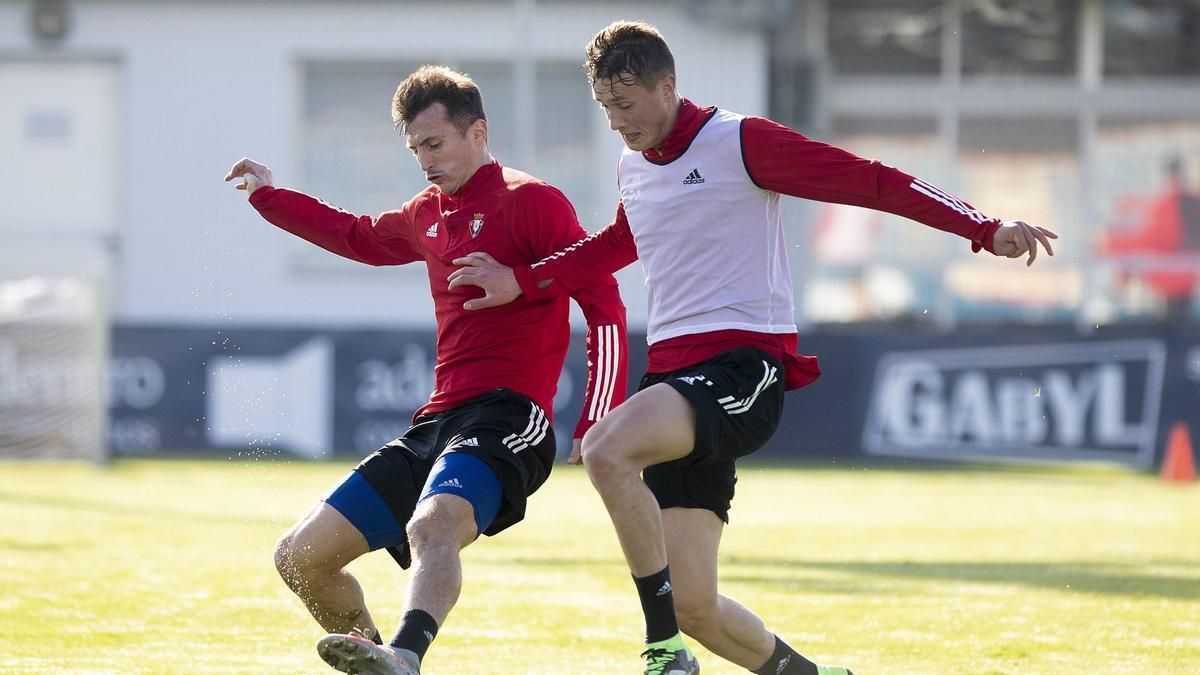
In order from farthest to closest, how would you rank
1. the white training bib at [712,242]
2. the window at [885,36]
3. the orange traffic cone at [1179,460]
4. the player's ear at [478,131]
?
1. the window at [885,36]
2. the orange traffic cone at [1179,460]
3. the player's ear at [478,131]
4. the white training bib at [712,242]

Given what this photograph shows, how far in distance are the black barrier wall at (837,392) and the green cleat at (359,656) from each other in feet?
37.1

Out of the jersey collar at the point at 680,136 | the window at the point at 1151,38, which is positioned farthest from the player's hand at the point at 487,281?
the window at the point at 1151,38

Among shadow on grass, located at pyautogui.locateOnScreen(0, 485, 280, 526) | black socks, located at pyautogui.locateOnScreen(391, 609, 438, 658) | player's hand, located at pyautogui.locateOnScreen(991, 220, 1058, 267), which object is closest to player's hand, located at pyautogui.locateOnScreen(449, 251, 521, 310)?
black socks, located at pyautogui.locateOnScreen(391, 609, 438, 658)

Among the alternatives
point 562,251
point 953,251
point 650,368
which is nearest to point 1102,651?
point 650,368

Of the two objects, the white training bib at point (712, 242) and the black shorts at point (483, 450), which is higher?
the white training bib at point (712, 242)

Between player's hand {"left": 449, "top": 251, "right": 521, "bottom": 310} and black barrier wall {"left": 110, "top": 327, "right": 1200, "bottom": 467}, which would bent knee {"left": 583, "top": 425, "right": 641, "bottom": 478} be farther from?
black barrier wall {"left": 110, "top": 327, "right": 1200, "bottom": 467}

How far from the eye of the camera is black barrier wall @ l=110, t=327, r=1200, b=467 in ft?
52.8

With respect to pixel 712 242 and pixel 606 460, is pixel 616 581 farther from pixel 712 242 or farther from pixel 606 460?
pixel 606 460

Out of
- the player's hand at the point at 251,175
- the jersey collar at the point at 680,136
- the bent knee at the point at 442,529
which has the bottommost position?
the bent knee at the point at 442,529

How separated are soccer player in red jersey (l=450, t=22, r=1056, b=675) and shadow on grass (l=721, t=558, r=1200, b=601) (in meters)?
3.11

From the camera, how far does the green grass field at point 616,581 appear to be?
650cm

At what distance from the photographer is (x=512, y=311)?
584 centimetres

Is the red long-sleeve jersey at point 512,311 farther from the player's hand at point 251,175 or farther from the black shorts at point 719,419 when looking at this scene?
the player's hand at point 251,175

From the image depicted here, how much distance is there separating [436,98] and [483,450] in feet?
3.84
